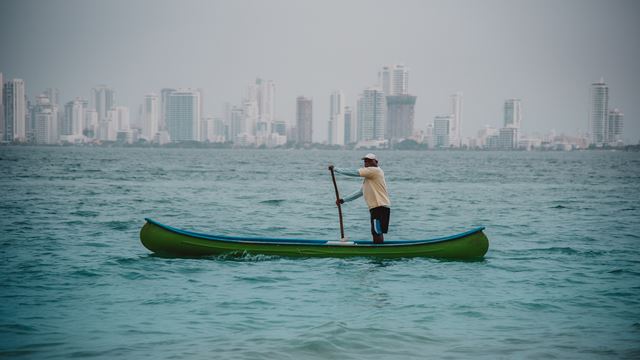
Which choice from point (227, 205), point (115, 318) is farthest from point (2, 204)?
point (115, 318)

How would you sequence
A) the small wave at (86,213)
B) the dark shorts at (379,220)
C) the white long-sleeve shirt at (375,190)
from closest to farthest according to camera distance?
the white long-sleeve shirt at (375,190)
the dark shorts at (379,220)
the small wave at (86,213)

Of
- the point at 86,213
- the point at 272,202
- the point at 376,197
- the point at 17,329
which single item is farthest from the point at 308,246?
the point at 272,202

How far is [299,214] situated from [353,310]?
20.5 metres

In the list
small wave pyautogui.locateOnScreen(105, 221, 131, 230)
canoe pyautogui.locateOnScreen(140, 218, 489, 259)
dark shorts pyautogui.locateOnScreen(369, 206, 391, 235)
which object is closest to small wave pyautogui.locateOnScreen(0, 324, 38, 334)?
canoe pyautogui.locateOnScreen(140, 218, 489, 259)

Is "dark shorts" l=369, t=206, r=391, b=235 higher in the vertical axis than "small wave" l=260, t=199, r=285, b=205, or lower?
higher

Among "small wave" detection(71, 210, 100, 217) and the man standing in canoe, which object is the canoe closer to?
the man standing in canoe

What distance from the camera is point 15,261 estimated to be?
1808 centimetres

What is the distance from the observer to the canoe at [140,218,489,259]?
17.1 meters

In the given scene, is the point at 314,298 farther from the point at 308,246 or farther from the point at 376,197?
the point at 376,197

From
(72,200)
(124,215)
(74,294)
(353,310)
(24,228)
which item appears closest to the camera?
(353,310)

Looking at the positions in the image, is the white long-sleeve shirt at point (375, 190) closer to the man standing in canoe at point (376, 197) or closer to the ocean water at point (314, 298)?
the man standing in canoe at point (376, 197)

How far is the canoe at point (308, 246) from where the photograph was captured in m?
17.1

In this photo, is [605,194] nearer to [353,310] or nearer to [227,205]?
[227,205]

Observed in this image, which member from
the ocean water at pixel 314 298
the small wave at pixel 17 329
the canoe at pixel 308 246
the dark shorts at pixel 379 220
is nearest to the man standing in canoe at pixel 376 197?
the dark shorts at pixel 379 220
